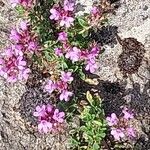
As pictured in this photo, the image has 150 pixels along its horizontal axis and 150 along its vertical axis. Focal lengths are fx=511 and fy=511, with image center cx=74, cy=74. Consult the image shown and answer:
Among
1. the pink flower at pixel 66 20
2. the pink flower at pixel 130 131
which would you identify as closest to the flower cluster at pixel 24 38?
the pink flower at pixel 66 20

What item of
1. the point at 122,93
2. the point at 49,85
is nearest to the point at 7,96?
the point at 49,85

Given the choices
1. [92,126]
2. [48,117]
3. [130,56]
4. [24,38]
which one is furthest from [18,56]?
[130,56]

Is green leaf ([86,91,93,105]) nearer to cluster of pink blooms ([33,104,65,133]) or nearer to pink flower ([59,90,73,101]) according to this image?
pink flower ([59,90,73,101])

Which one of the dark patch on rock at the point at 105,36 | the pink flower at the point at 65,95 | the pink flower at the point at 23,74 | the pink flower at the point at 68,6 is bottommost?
the pink flower at the point at 65,95

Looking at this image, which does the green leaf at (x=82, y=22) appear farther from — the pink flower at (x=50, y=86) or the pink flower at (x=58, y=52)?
the pink flower at (x=50, y=86)

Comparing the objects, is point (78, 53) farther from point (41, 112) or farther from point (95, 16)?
point (41, 112)

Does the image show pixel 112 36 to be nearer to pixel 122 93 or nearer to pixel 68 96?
pixel 122 93
